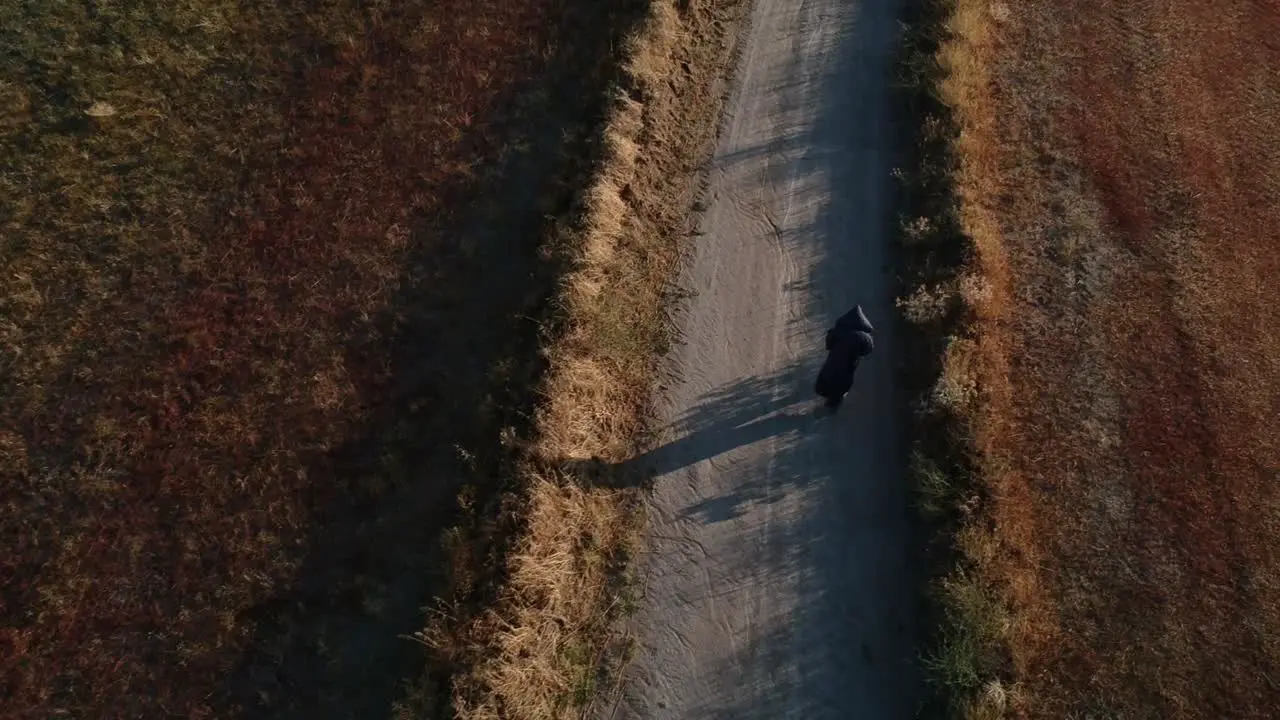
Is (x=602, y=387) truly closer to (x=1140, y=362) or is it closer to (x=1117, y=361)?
(x=1117, y=361)

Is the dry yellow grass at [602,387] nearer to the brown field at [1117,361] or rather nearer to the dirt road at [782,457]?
the dirt road at [782,457]

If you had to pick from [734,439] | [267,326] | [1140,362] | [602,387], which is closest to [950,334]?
[1140,362]

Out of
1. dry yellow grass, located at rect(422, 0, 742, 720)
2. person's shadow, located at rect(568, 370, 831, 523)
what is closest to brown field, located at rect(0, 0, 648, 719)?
dry yellow grass, located at rect(422, 0, 742, 720)

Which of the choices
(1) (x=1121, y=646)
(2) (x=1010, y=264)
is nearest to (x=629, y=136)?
(2) (x=1010, y=264)

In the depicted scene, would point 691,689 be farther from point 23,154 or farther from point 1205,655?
point 23,154

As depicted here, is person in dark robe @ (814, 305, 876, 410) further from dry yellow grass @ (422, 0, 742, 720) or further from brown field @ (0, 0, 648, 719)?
brown field @ (0, 0, 648, 719)

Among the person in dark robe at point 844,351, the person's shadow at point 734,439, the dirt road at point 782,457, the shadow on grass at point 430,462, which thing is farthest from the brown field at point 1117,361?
the shadow on grass at point 430,462
